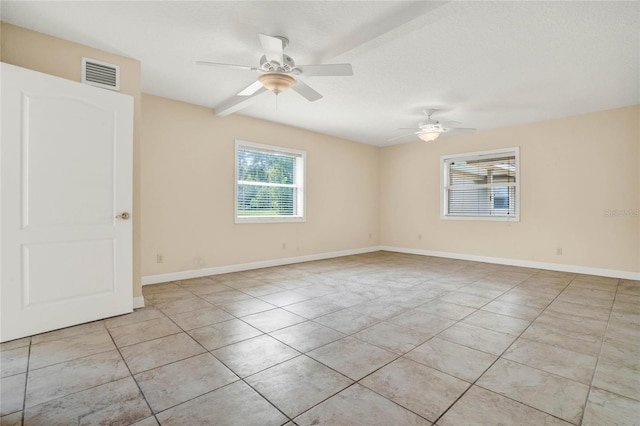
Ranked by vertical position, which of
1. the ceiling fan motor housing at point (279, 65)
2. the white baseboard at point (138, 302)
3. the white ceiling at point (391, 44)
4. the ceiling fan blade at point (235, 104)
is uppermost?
the white ceiling at point (391, 44)

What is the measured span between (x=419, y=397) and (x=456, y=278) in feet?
10.6

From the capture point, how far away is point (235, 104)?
4.12m

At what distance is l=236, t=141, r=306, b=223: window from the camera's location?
5082 mm

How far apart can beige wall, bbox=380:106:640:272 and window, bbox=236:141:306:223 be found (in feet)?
9.70

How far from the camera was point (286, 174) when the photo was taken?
5.75m

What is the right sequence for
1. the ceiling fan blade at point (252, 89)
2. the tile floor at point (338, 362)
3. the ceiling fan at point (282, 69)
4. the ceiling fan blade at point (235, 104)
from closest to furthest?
1. the tile floor at point (338, 362)
2. the ceiling fan at point (282, 69)
3. the ceiling fan blade at point (252, 89)
4. the ceiling fan blade at point (235, 104)

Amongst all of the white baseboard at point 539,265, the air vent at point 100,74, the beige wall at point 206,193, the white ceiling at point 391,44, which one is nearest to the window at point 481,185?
the white baseboard at point 539,265

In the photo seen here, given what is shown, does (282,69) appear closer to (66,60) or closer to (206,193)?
(66,60)

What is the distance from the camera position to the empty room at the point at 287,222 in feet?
5.84

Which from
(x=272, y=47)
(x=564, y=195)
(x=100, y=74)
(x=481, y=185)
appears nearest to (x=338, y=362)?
(x=272, y=47)

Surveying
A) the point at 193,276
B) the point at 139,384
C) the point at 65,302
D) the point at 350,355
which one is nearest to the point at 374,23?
the point at 350,355

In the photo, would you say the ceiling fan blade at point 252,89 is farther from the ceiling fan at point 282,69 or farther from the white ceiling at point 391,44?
the white ceiling at point 391,44

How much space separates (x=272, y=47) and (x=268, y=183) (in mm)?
3146

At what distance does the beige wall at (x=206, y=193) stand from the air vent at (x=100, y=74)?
111 centimetres
